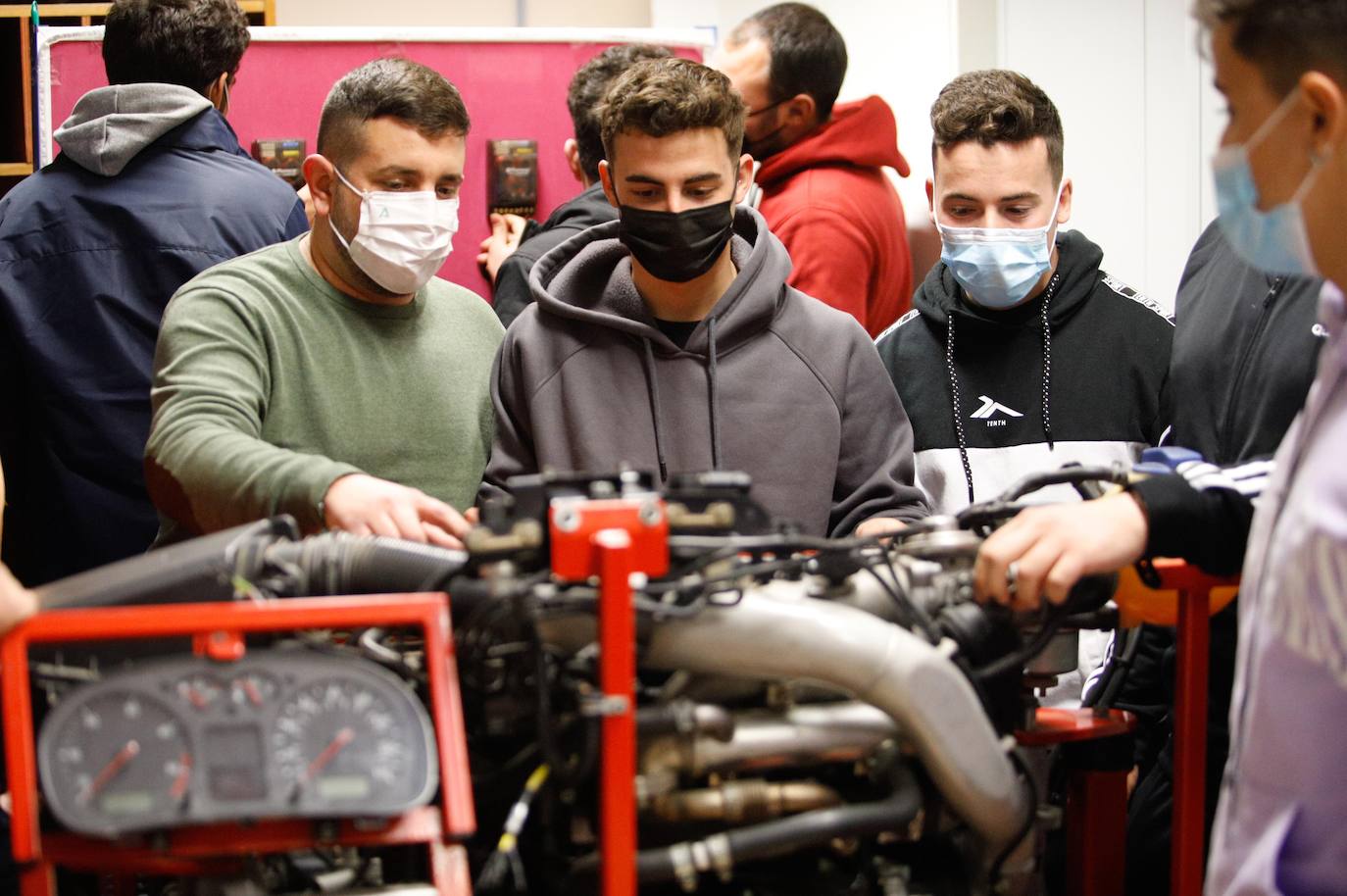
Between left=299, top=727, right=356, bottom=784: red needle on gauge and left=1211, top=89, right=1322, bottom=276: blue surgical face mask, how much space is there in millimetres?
891

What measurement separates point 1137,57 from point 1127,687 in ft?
9.14

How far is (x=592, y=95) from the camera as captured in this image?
2902mm

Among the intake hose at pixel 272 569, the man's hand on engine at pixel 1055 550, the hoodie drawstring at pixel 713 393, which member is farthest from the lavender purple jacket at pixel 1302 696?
the hoodie drawstring at pixel 713 393

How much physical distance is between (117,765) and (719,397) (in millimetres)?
1109

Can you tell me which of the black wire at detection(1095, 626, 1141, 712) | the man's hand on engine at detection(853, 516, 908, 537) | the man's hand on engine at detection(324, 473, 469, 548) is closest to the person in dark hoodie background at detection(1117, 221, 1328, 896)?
the black wire at detection(1095, 626, 1141, 712)

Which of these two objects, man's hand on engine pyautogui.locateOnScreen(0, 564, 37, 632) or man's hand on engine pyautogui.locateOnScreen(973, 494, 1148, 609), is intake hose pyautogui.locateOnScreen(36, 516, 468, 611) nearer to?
man's hand on engine pyautogui.locateOnScreen(0, 564, 37, 632)

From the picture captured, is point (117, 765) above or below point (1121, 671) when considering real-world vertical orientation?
above

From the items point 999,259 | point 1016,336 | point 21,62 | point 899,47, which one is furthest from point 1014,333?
Answer: point 21,62

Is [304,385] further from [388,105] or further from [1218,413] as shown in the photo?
[1218,413]

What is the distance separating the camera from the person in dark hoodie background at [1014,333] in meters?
2.14

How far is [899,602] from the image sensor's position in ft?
4.34

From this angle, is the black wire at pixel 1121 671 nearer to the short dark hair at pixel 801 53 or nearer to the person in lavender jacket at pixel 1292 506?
the person in lavender jacket at pixel 1292 506

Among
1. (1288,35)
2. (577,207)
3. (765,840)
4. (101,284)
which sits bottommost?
(765,840)

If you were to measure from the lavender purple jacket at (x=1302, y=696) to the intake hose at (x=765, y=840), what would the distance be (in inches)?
11.3
